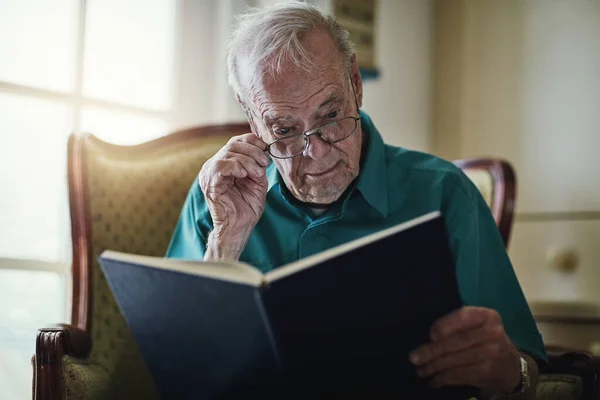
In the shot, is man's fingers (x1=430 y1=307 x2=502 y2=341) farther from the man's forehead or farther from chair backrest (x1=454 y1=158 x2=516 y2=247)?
chair backrest (x1=454 y1=158 x2=516 y2=247)

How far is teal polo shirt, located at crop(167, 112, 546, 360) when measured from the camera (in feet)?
3.92

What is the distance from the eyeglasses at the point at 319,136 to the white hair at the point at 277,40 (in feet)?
0.37

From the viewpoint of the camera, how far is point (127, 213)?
158 centimetres

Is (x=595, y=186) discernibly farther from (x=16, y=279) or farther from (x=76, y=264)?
(x=16, y=279)

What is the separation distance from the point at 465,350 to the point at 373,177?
0.48 metres

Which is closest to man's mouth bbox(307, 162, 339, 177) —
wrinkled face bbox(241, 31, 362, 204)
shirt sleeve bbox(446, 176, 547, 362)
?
wrinkled face bbox(241, 31, 362, 204)

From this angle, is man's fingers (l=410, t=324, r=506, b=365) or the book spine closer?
the book spine

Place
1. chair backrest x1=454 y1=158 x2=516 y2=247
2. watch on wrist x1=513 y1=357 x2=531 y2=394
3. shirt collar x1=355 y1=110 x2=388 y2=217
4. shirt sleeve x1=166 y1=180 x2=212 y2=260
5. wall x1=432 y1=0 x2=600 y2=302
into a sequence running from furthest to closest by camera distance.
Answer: wall x1=432 y1=0 x2=600 y2=302
chair backrest x1=454 y1=158 x2=516 y2=247
shirt sleeve x1=166 y1=180 x2=212 y2=260
shirt collar x1=355 y1=110 x2=388 y2=217
watch on wrist x1=513 y1=357 x2=531 y2=394

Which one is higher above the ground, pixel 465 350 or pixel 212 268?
pixel 212 268

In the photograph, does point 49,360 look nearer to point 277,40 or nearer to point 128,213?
point 128,213

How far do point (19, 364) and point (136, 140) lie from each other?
707 mm

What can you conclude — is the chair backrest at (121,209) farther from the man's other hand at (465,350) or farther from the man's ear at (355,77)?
the man's other hand at (465,350)

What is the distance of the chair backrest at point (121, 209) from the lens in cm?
147

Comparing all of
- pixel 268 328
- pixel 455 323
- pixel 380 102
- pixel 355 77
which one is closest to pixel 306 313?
pixel 268 328
